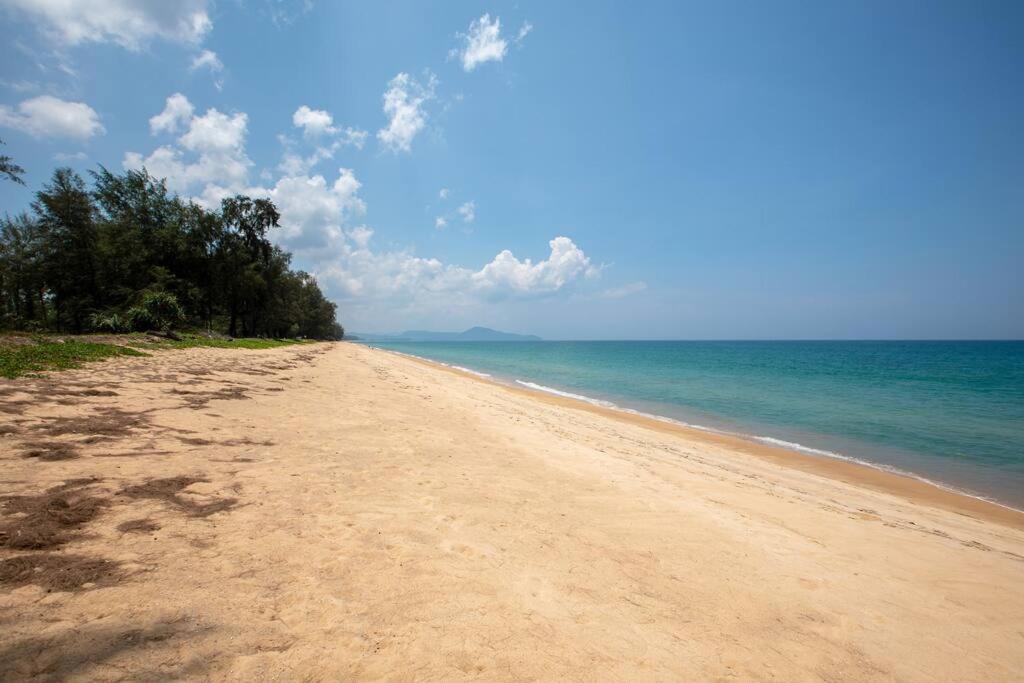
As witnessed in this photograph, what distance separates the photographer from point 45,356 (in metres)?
11.1

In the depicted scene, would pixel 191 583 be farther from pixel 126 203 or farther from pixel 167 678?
pixel 126 203

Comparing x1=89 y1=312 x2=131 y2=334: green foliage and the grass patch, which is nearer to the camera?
the grass patch

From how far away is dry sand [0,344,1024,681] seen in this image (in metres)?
2.83

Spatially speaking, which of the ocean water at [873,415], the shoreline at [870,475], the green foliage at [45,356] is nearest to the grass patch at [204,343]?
the green foliage at [45,356]

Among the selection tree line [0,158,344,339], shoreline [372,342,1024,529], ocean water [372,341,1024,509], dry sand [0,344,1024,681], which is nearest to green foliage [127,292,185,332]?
tree line [0,158,344,339]

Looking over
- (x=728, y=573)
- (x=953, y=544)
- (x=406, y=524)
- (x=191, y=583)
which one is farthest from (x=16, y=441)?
(x=953, y=544)

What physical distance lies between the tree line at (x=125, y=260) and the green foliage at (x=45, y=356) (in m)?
16.7

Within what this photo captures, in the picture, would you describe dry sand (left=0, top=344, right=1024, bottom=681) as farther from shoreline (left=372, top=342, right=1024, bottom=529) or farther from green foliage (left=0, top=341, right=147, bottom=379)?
shoreline (left=372, top=342, right=1024, bottom=529)

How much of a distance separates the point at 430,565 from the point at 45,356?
14.3 m

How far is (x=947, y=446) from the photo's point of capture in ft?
51.9

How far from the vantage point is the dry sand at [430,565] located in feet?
9.28

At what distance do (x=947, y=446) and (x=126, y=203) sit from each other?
5969 centimetres

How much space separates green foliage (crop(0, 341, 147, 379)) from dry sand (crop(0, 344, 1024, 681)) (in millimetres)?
1422

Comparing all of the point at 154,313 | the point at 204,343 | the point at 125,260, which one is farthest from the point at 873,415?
the point at 125,260
